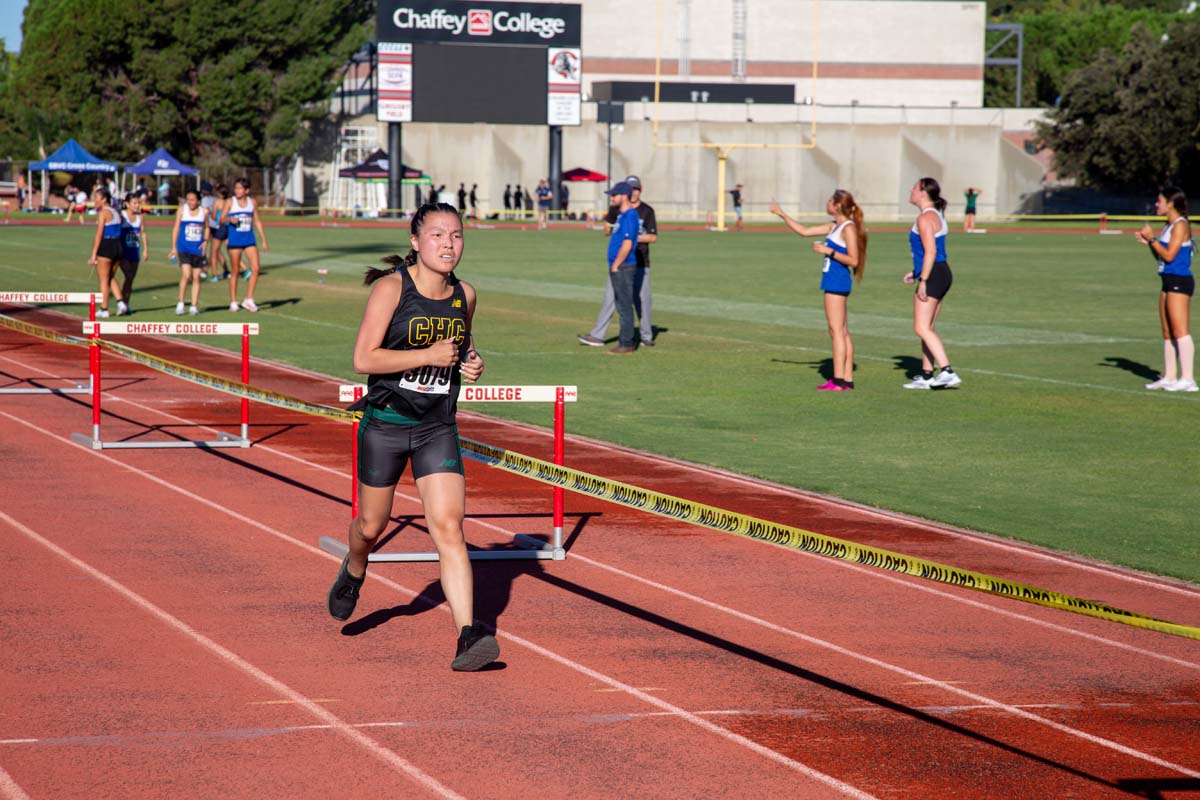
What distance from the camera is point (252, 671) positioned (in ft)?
22.4

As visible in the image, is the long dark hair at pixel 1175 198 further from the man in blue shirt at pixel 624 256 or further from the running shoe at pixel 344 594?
the running shoe at pixel 344 594

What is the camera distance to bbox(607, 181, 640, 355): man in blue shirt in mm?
19188

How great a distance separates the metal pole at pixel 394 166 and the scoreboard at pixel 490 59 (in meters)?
1.02

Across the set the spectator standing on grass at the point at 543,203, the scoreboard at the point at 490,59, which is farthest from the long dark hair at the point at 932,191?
the scoreboard at the point at 490,59

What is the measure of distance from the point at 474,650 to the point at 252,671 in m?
0.97

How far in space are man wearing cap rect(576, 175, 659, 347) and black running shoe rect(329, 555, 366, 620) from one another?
12.0 m

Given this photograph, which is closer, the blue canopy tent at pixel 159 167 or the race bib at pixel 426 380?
the race bib at pixel 426 380

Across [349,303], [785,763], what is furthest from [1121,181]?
[785,763]

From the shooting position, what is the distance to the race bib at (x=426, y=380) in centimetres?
664

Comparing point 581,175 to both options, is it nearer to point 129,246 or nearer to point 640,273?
point 129,246

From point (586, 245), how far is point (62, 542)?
4137 centimetres

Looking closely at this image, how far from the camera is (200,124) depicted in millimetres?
80250

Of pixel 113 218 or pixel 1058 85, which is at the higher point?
pixel 1058 85

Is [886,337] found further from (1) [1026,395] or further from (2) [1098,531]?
(2) [1098,531]
